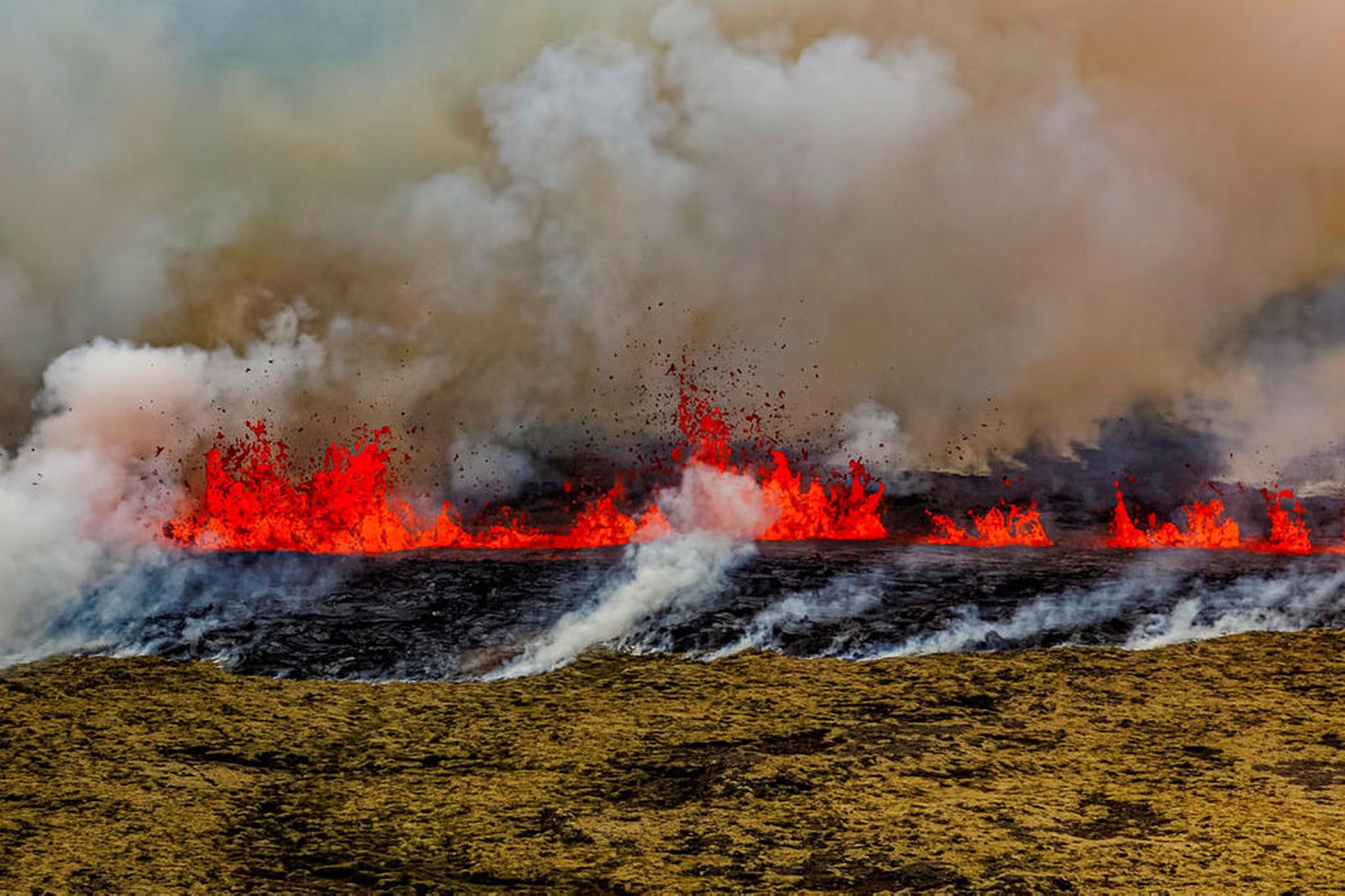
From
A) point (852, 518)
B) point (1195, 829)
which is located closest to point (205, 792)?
point (1195, 829)

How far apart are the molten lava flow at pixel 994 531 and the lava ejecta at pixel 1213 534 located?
1.50 meters

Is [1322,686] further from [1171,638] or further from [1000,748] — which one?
[1000,748]

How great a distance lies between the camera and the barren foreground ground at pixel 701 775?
26.9ft

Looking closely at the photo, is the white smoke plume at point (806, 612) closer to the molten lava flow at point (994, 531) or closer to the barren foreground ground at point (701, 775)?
the barren foreground ground at point (701, 775)

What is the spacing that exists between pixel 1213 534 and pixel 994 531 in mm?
4101

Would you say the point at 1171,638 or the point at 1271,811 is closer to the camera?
the point at 1271,811

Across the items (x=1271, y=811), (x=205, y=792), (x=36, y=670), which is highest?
(x=36, y=670)

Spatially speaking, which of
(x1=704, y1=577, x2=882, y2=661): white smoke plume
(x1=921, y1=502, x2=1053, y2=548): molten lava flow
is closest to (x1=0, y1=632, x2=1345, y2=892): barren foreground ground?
(x1=704, y1=577, x2=882, y2=661): white smoke plume

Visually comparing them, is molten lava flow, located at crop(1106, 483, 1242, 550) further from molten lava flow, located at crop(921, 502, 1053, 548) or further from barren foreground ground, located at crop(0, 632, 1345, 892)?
barren foreground ground, located at crop(0, 632, 1345, 892)

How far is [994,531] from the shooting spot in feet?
82.6

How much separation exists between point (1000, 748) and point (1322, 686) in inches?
170

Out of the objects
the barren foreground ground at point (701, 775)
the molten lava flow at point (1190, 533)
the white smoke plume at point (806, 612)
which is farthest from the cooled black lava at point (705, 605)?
the molten lava flow at point (1190, 533)

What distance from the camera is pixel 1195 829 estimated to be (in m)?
8.63

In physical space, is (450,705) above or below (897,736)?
above
